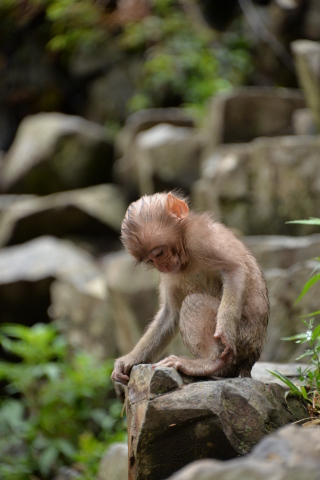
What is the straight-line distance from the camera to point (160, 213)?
4.16m

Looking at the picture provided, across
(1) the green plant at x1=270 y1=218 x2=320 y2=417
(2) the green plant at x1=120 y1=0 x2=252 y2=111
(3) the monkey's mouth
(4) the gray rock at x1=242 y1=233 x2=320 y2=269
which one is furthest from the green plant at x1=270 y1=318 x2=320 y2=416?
(2) the green plant at x1=120 y1=0 x2=252 y2=111

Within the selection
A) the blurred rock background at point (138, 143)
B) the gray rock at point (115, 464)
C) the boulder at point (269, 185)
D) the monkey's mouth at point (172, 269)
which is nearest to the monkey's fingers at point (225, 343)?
the monkey's mouth at point (172, 269)

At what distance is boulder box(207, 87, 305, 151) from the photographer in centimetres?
1111

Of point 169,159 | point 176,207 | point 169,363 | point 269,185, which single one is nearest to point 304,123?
point 269,185

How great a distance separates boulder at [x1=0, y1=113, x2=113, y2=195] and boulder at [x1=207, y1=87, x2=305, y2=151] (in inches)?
173

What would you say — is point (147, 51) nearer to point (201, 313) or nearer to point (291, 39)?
point (291, 39)

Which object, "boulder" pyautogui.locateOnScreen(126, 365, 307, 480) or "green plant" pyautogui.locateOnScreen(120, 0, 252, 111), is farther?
"green plant" pyautogui.locateOnScreen(120, 0, 252, 111)

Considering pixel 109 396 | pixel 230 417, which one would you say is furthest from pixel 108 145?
pixel 230 417

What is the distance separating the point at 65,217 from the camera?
13.4 metres

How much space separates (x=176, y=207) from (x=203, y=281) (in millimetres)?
519

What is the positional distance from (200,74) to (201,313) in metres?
12.3

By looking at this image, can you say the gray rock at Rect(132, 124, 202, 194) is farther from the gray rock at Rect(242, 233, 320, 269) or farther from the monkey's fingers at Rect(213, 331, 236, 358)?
the monkey's fingers at Rect(213, 331, 236, 358)

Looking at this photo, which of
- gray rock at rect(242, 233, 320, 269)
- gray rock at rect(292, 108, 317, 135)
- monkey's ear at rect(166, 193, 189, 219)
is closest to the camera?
monkey's ear at rect(166, 193, 189, 219)

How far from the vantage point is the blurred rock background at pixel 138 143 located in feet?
27.6
